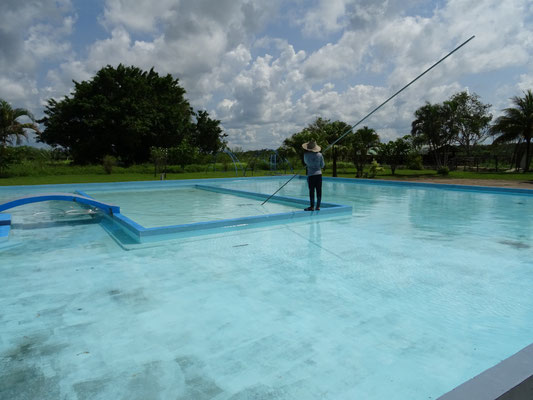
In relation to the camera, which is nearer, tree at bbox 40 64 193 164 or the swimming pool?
the swimming pool

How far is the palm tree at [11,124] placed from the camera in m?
24.8

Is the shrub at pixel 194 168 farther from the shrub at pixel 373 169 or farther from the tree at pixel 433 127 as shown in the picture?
the tree at pixel 433 127

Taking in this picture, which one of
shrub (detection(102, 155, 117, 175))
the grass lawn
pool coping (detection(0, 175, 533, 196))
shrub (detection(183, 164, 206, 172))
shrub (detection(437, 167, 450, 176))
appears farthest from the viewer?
shrub (detection(183, 164, 206, 172))

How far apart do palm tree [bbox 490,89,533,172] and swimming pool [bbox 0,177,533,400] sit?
64.1ft

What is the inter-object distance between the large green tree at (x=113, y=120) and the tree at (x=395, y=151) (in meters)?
17.5

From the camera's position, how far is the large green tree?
27750 millimetres

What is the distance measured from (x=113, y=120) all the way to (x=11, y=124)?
658 centimetres

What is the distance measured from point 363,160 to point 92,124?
19441 millimetres

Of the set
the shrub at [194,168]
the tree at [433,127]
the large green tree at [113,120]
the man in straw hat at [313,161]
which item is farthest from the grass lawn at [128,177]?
the man in straw hat at [313,161]

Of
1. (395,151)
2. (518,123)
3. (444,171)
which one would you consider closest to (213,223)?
(395,151)

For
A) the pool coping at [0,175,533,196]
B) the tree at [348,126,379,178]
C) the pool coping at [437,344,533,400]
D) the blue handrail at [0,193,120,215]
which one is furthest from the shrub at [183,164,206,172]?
the pool coping at [437,344,533,400]

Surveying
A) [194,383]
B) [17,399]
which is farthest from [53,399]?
[194,383]

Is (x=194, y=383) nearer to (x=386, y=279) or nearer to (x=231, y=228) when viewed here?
(x=386, y=279)

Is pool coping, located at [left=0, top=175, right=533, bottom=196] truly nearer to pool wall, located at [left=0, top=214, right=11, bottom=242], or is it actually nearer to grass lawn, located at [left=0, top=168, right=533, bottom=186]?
grass lawn, located at [left=0, top=168, right=533, bottom=186]
